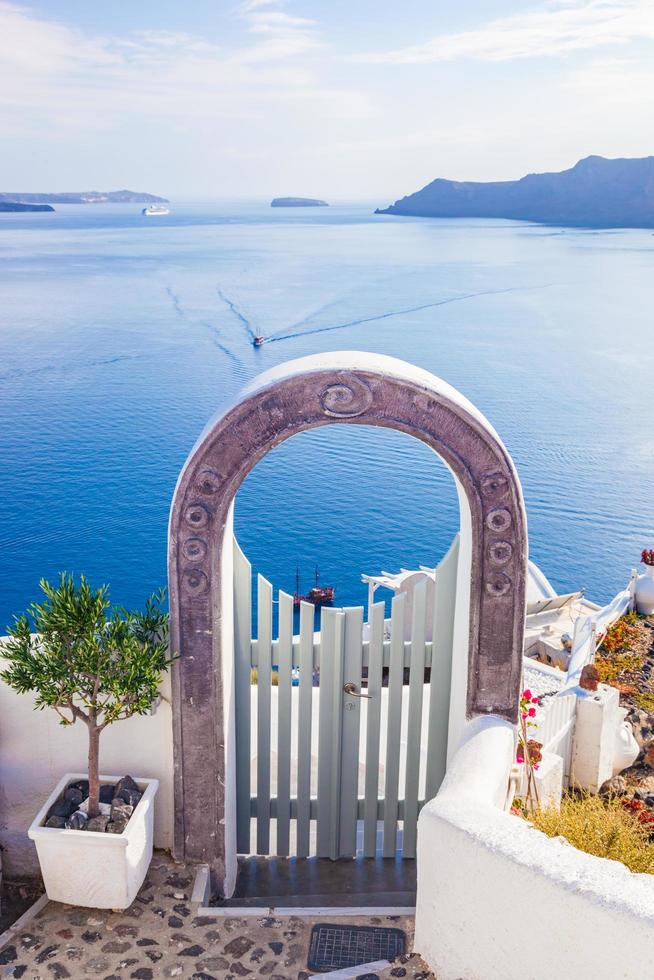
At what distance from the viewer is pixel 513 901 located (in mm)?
3191

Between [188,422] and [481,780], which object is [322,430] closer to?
[188,422]

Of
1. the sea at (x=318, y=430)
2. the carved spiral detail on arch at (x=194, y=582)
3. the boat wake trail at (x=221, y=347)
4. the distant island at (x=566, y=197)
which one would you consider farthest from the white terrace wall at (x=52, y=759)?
the distant island at (x=566, y=197)

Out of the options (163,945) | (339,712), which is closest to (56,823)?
(163,945)

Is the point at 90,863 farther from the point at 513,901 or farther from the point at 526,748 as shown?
the point at 526,748

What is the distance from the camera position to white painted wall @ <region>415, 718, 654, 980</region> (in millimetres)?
2875

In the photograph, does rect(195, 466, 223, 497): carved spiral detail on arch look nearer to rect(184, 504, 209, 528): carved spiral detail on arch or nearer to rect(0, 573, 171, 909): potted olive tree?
rect(184, 504, 209, 528): carved spiral detail on arch

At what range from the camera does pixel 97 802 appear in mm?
4312

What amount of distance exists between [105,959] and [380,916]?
1.27 metres

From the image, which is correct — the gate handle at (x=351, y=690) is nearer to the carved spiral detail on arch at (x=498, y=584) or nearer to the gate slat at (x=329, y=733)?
the gate slat at (x=329, y=733)

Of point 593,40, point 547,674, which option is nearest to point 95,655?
point 547,674

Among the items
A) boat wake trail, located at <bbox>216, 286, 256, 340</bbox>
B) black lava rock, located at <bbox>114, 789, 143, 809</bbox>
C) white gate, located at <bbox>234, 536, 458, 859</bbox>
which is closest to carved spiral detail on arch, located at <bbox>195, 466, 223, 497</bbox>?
white gate, located at <bbox>234, 536, 458, 859</bbox>

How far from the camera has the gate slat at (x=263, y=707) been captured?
4711 millimetres

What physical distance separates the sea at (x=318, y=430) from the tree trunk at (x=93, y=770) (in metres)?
4.00

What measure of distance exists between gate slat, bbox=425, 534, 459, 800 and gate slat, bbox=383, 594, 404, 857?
7.0 inches
